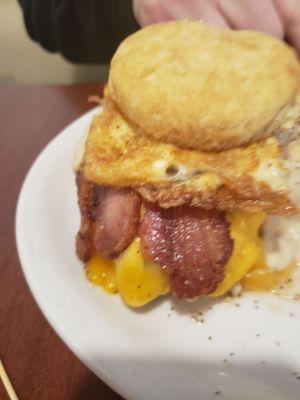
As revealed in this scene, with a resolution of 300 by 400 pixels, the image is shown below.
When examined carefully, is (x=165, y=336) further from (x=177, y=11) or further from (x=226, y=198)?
(x=177, y=11)

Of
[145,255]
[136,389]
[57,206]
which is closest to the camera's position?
[136,389]

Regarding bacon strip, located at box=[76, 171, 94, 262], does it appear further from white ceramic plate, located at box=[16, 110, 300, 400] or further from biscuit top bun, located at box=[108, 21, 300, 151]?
biscuit top bun, located at box=[108, 21, 300, 151]

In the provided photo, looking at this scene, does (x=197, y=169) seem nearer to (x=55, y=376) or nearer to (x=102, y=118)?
(x=102, y=118)

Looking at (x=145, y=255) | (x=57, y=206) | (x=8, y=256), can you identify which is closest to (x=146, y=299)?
(x=145, y=255)

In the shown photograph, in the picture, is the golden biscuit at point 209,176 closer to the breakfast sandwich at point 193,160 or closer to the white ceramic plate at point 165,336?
the breakfast sandwich at point 193,160

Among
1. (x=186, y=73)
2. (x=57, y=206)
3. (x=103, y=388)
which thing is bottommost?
(x=103, y=388)

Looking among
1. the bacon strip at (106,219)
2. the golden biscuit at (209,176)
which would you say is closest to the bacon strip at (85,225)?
the bacon strip at (106,219)

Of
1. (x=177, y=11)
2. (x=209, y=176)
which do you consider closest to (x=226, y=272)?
(x=209, y=176)
